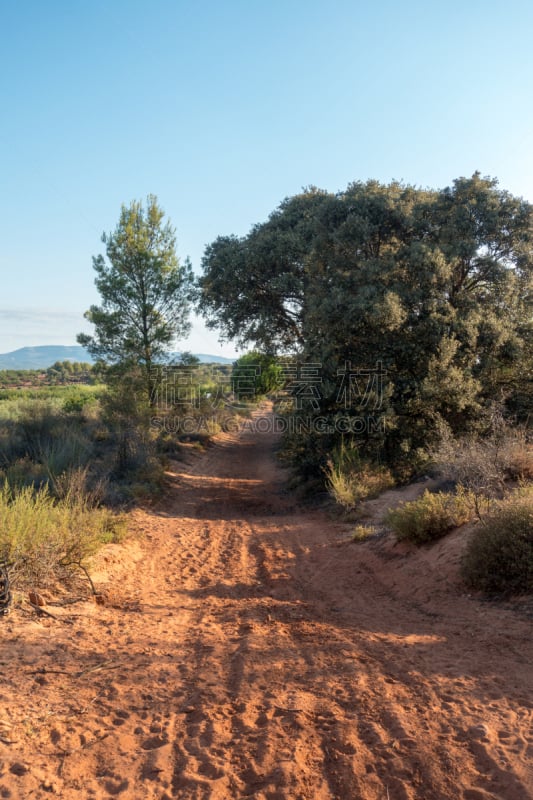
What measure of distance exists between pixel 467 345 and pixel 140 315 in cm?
1223

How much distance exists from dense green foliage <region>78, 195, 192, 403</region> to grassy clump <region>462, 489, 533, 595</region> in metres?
15.1

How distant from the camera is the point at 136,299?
756 inches

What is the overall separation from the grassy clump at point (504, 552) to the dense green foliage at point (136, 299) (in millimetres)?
15143

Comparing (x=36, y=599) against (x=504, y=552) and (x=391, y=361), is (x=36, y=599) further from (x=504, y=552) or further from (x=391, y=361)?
(x=391, y=361)

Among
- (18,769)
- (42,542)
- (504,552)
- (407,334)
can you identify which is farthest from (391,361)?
(18,769)

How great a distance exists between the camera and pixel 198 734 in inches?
130

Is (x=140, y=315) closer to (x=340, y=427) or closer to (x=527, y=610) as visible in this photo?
(x=340, y=427)

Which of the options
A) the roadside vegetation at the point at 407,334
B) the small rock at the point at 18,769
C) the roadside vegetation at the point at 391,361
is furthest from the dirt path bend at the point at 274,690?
the roadside vegetation at the point at 407,334

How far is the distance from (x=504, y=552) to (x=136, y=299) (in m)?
16.5

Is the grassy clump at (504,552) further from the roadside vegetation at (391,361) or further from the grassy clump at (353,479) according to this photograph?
the grassy clump at (353,479)

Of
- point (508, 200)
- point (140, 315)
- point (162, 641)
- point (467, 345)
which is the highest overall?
point (508, 200)

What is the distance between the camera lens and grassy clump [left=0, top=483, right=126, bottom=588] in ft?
18.0

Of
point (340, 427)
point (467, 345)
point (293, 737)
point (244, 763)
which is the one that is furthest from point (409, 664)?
point (467, 345)

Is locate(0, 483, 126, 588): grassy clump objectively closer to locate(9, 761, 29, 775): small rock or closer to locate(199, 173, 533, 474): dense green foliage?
locate(9, 761, 29, 775): small rock
